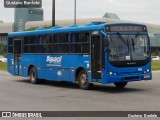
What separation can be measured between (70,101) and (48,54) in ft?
24.2

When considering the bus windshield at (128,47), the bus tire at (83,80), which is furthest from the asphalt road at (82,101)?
the bus windshield at (128,47)

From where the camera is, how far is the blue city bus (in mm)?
17406

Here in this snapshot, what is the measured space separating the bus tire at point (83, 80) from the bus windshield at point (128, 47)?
A: 1.73 m

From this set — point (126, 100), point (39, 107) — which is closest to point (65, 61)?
point (126, 100)

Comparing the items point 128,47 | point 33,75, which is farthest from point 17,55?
point 128,47

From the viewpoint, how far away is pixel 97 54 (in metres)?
17.8

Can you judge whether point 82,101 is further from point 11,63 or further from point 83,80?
point 11,63

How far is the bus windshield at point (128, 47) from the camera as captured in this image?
687 inches

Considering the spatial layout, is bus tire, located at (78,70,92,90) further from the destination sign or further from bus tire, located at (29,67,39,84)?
bus tire, located at (29,67,39,84)

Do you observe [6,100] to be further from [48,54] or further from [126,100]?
[48,54]

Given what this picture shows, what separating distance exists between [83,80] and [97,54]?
1.54 meters

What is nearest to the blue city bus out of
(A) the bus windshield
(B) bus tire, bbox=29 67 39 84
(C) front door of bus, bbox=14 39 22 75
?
(A) the bus windshield

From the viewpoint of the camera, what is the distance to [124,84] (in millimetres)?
19562

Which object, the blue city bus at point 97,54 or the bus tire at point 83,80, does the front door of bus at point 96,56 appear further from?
the bus tire at point 83,80
